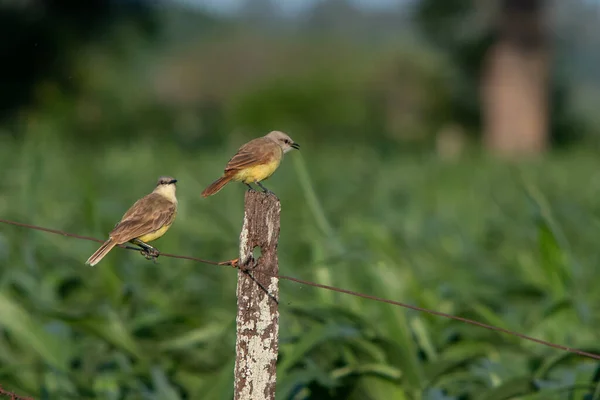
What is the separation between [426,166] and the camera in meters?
13.2

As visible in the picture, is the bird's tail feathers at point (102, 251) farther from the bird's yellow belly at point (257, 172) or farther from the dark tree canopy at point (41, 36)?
the dark tree canopy at point (41, 36)

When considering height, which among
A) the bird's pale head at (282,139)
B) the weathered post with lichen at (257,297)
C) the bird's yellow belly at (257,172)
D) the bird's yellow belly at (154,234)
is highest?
the bird's pale head at (282,139)

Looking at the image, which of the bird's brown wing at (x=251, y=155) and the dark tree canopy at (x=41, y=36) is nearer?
the bird's brown wing at (x=251, y=155)

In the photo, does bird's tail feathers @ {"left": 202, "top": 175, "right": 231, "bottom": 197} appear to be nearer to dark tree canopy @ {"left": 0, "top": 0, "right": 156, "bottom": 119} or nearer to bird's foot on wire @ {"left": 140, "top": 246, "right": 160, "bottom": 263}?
bird's foot on wire @ {"left": 140, "top": 246, "right": 160, "bottom": 263}

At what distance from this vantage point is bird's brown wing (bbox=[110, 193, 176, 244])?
255cm

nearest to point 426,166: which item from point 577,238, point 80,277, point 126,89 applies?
point 577,238

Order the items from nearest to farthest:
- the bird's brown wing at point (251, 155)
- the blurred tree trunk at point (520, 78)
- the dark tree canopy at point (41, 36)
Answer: the bird's brown wing at point (251, 155) → the dark tree canopy at point (41, 36) → the blurred tree trunk at point (520, 78)

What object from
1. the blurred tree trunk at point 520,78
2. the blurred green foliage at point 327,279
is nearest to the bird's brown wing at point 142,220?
the blurred green foliage at point 327,279

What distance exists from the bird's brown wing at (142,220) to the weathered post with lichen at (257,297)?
0.20 meters

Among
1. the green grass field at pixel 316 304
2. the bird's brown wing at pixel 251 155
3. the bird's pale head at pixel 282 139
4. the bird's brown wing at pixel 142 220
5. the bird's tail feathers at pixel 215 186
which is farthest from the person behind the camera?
the green grass field at pixel 316 304

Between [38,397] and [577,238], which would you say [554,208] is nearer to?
[577,238]

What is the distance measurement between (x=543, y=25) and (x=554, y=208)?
1278 cm

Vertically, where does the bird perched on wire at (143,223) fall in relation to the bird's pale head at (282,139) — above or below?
below

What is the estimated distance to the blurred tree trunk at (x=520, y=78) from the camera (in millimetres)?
20234
